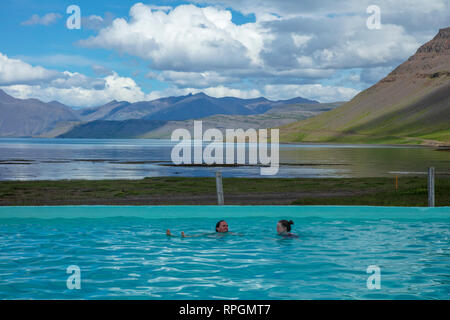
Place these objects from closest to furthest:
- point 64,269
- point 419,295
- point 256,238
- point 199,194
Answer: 1. point 419,295
2. point 64,269
3. point 256,238
4. point 199,194

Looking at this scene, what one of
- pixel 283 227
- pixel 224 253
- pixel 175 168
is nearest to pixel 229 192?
pixel 283 227

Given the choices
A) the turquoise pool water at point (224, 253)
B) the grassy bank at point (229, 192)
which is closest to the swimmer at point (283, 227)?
the turquoise pool water at point (224, 253)

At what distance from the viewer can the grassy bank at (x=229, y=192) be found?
28578 millimetres

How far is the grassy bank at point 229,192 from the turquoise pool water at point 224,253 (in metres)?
8.03

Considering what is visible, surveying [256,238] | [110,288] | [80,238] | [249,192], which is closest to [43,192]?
[249,192]

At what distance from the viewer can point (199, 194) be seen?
34.4 metres

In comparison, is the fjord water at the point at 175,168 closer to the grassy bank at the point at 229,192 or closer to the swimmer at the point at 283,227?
the grassy bank at the point at 229,192

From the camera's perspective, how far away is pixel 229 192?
35219 millimetres

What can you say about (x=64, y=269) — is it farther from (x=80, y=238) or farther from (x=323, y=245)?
(x=323, y=245)

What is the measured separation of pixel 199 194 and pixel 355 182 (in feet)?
48.4

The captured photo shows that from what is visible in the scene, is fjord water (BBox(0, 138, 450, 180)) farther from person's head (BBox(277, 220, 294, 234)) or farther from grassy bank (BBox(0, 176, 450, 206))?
person's head (BBox(277, 220, 294, 234))

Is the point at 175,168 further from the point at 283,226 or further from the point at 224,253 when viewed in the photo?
the point at 224,253

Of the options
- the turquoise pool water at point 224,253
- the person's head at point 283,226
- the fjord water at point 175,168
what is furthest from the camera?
the fjord water at point 175,168
